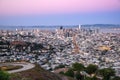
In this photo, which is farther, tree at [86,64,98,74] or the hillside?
tree at [86,64,98,74]

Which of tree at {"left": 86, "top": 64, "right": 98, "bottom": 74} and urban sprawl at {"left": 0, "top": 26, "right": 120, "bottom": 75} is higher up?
tree at {"left": 86, "top": 64, "right": 98, "bottom": 74}

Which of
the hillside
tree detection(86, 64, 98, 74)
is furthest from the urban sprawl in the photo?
the hillside

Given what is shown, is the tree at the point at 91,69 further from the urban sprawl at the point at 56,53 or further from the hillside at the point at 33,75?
the hillside at the point at 33,75

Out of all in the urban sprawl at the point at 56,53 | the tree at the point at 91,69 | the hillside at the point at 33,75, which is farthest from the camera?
the urban sprawl at the point at 56,53

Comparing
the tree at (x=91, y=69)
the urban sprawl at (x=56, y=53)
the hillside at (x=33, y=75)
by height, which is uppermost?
the hillside at (x=33, y=75)

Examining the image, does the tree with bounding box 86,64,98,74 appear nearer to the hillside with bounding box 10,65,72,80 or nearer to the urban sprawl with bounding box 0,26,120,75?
the urban sprawl with bounding box 0,26,120,75

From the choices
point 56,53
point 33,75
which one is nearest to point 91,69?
point 33,75

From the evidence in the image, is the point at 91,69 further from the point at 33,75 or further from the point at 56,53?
the point at 56,53

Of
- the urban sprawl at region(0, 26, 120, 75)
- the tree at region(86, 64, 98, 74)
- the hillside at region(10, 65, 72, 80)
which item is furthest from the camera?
the urban sprawl at region(0, 26, 120, 75)

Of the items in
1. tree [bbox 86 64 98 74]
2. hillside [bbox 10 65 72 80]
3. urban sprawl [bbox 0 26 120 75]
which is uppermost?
hillside [bbox 10 65 72 80]

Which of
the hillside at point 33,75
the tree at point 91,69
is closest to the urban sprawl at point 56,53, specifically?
the tree at point 91,69

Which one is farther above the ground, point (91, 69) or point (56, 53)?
point (91, 69)
